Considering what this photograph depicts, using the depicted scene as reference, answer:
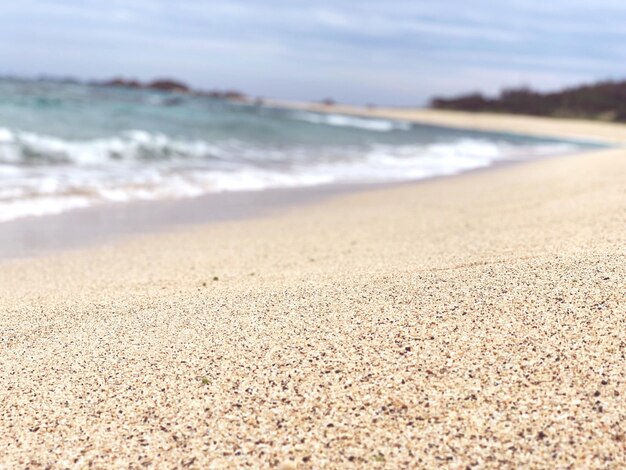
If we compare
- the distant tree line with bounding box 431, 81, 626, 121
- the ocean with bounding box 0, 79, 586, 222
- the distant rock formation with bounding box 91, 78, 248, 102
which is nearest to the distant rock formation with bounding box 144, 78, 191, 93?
the distant rock formation with bounding box 91, 78, 248, 102

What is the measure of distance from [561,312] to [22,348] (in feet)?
7.24

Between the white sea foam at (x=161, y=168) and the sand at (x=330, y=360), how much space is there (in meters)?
2.98

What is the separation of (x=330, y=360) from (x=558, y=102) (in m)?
51.6

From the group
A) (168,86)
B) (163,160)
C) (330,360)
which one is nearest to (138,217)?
(330,360)

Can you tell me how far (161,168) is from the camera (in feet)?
30.5

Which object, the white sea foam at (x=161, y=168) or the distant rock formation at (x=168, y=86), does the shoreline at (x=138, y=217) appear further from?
the distant rock formation at (x=168, y=86)

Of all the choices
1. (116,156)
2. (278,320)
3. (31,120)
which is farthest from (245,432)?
(31,120)

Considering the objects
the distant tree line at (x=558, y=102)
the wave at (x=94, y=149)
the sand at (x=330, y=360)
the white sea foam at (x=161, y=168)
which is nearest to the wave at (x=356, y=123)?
the white sea foam at (x=161, y=168)

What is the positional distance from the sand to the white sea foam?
2.98m

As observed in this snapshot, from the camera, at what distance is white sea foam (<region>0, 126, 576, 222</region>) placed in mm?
6653

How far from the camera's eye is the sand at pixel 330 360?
1.76 m

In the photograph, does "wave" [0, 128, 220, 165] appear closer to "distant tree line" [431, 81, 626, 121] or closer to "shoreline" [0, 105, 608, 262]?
"shoreline" [0, 105, 608, 262]

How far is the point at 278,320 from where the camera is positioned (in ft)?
8.57

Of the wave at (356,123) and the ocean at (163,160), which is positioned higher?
the wave at (356,123)
